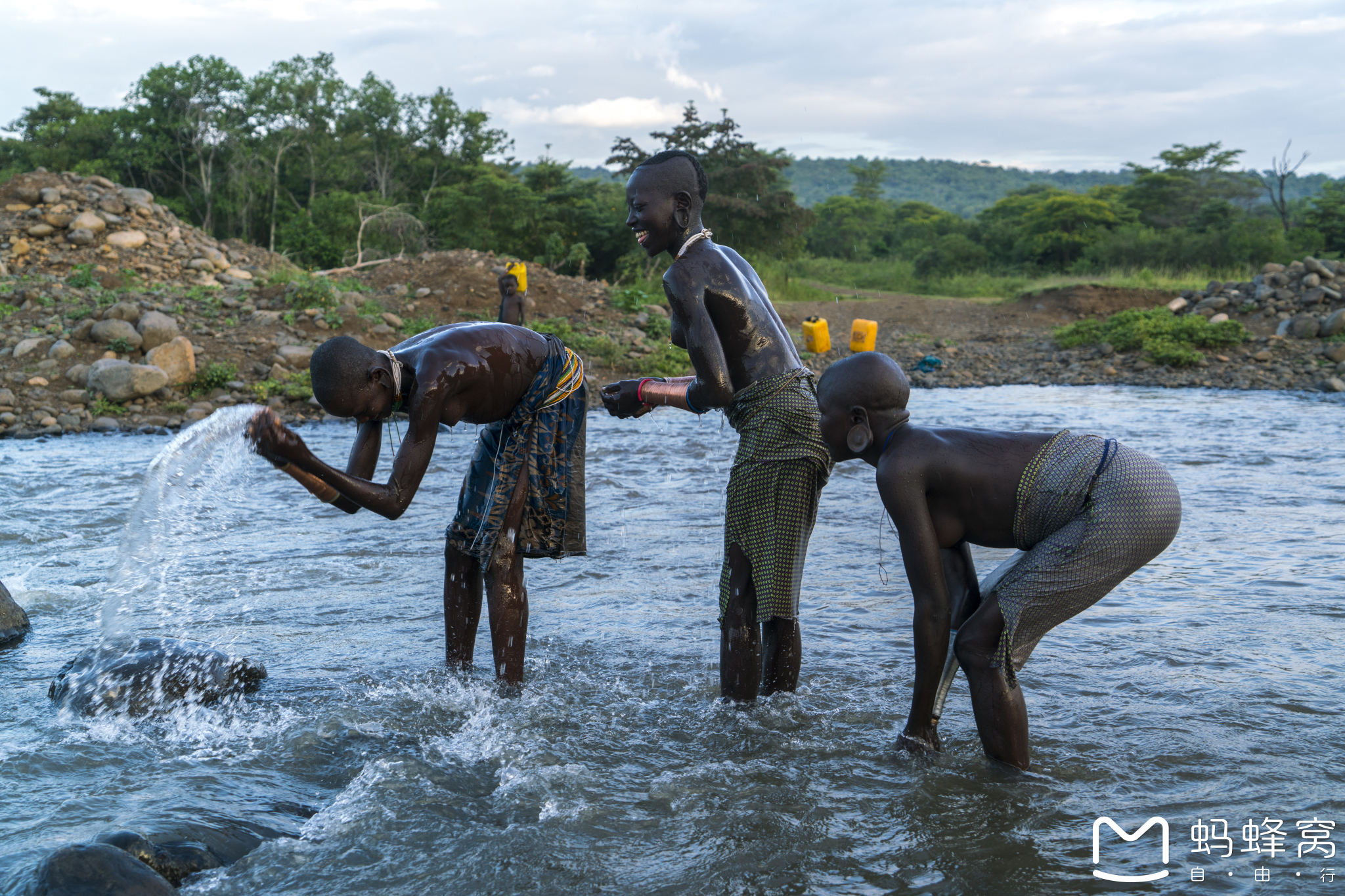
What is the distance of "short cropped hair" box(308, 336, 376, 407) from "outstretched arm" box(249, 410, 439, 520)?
0.68 feet

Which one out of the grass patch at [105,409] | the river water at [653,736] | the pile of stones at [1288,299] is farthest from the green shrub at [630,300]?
the river water at [653,736]

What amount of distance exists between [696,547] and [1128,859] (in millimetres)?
3886

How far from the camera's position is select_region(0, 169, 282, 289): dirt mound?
16.2m

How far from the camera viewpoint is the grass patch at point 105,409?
10672 mm

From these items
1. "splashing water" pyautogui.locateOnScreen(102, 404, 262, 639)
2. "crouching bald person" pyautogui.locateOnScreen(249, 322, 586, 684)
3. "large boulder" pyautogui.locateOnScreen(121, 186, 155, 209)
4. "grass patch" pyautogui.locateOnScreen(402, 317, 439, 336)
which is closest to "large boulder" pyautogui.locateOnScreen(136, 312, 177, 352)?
"grass patch" pyautogui.locateOnScreen(402, 317, 439, 336)

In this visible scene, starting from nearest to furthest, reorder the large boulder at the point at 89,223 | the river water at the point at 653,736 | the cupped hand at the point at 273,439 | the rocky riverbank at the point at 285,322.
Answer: the river water at the point at 653,736 → the cupped hand at the point at 273,439 → the rocky riverbank at the point at 285,322 → the large boulder at the point at 89,223

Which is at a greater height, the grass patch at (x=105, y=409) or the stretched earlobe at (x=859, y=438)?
the stretched earlobe at (x=859, y=438)

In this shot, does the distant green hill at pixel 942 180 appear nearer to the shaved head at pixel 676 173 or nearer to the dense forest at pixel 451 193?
the dense forest at pixel 451 193

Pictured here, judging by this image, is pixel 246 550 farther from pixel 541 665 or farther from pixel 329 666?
pixel 541 665

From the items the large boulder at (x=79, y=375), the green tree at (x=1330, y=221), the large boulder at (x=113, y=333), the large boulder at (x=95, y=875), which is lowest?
the large boulder at (x=95, y=875)

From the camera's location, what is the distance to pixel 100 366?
434 inches

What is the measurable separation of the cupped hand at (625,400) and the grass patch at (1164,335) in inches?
591

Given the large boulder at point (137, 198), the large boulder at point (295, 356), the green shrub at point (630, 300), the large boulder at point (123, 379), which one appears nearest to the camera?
the large boulder at point (123, 379)

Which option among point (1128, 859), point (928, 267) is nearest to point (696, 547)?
point (1128, 859)
